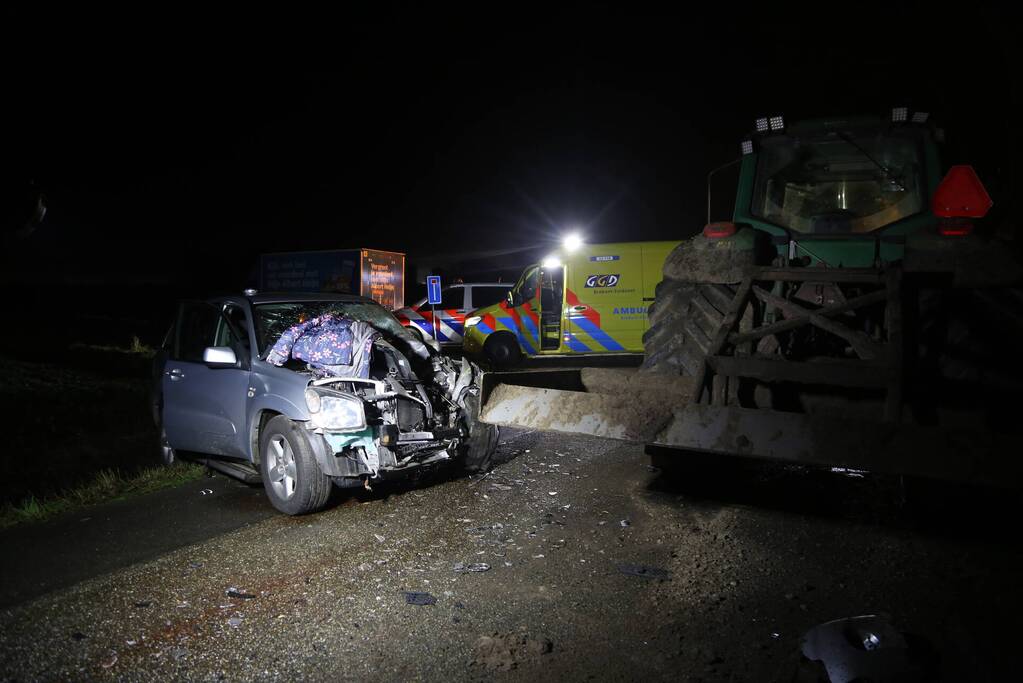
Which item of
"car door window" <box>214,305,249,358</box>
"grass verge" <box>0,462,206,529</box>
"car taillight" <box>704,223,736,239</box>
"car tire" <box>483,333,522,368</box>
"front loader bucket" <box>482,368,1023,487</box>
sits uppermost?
"car taillight" <box>704,223,736,239</box>

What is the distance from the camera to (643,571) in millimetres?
4137

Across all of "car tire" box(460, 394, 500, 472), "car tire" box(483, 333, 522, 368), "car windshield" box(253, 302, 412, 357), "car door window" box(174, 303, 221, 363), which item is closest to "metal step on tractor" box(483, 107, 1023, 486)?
"car tire" box(460, 394, 500, 472)

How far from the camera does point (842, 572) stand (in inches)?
157

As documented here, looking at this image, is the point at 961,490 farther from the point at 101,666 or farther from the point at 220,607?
the point at 101,666

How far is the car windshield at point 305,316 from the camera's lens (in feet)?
19.6

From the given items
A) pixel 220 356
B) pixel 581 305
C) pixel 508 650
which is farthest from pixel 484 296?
pixel 508 650

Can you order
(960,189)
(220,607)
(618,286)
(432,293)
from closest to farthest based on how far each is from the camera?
(220,607) < (960,189) < (618,286) < (432,293)

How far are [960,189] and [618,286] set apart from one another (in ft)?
30.2

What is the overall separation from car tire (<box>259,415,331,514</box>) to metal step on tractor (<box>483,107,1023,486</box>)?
150 centimetres

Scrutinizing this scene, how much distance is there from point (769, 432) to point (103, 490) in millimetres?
5492

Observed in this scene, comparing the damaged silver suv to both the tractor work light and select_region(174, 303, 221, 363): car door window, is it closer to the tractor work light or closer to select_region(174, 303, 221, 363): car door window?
select_region(174, 303, 221, 363): car door window

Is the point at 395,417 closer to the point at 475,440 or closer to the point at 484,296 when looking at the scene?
the point at 475,440

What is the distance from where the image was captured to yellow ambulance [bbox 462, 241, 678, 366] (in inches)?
555

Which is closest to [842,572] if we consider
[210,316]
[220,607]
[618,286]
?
[220,607]
